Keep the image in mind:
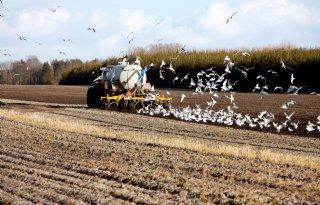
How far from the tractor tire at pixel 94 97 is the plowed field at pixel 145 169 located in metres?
12.3

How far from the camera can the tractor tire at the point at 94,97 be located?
33.2m

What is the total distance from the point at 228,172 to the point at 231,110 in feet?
62.3

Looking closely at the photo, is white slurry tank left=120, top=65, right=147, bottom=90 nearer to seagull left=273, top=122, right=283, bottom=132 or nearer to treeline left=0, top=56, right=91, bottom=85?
seagull left=273, top=122, right=283, bottom=132

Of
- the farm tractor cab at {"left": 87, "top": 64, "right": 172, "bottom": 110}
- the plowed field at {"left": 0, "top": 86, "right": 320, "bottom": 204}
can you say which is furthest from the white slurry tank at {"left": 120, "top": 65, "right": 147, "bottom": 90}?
the plowed field at {"left": 0, "top": 86, "right": 320, "bottom": 204}

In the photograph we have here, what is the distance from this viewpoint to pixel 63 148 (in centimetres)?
1537

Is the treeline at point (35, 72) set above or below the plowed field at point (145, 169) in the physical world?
above

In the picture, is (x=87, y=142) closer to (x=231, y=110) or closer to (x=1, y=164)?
(x=1, y=164)

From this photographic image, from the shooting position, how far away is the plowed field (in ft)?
30.8

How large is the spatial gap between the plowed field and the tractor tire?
40.3 feet

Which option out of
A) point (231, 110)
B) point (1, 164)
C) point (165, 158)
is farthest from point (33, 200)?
point (231, 110)

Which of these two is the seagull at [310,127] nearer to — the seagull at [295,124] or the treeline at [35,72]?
the seagull at [295,124]

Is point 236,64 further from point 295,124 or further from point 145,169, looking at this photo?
point 145,169

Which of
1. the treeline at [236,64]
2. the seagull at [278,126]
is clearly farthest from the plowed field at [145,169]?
the treeline at [236,64]

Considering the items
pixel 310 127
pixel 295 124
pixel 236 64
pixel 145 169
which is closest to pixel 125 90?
pixel 295 124
